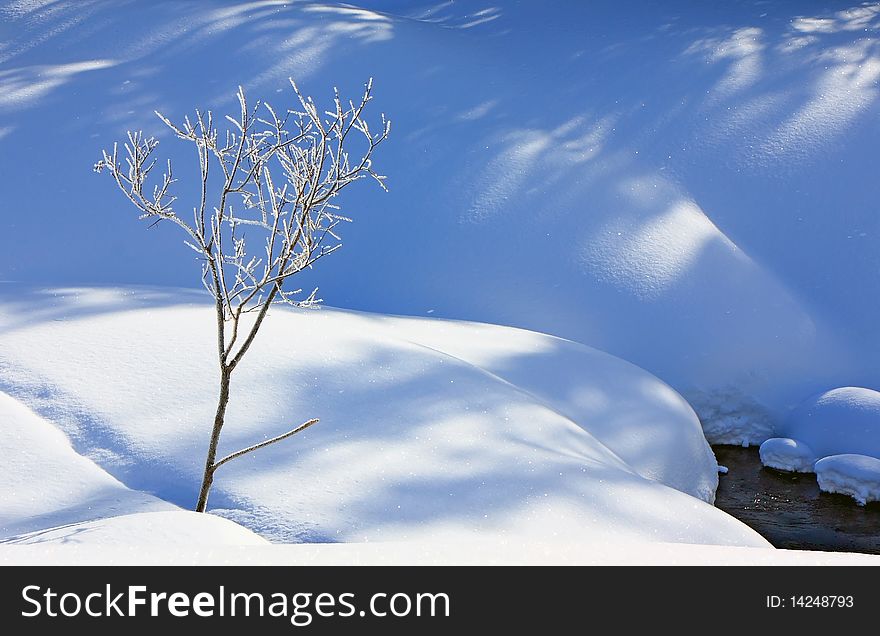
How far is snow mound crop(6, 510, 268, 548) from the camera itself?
2332mm

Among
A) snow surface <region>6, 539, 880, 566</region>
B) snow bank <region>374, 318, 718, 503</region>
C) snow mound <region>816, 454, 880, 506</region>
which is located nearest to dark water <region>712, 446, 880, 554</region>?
snow mound <region>816, 454, 880, 506</region>

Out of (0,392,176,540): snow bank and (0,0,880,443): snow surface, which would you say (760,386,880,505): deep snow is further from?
(0,392,176,540): snow bank

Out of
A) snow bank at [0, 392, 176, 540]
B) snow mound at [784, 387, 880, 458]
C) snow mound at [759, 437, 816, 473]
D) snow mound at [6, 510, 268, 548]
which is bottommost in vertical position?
snow mound at [759, 437, 816, 473]

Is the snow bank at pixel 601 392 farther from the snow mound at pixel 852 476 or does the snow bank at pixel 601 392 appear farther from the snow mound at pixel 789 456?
the snow mound at pixel 852 476

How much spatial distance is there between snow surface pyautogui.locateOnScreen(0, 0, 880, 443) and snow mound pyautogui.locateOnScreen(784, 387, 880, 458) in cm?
21

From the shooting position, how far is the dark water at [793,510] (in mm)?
4699

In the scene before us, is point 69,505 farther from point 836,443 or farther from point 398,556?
point 836,443

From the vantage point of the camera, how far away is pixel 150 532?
2.42m

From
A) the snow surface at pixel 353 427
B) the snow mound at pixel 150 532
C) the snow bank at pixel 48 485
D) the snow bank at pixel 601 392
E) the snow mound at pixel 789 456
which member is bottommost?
the snow mound at pixel 789 456

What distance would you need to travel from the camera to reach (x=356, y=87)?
779cm

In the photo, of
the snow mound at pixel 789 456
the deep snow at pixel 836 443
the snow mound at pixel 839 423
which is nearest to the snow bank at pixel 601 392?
the snow mound at pixel 789 456

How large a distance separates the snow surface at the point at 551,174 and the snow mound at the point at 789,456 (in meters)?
0.28

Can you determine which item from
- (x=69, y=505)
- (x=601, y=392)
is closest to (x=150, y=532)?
(x=69, y=505)
